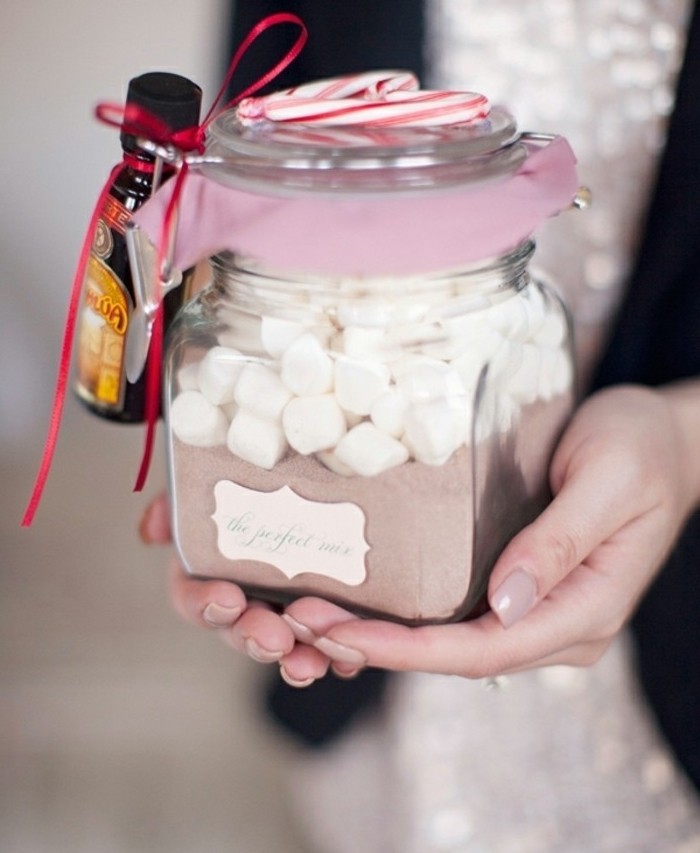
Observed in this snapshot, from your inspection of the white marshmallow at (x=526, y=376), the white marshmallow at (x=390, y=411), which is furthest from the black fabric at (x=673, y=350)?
the white marshmallow at (x=390, y=411)

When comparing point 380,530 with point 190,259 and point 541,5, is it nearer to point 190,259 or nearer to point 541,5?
point 190,259

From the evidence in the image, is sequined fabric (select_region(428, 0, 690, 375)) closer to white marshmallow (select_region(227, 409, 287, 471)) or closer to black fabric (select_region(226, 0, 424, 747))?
black fabric (select_region(226, 0, 424, 747))

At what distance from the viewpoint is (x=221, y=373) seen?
48 centimetres

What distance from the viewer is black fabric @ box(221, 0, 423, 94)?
0.72m

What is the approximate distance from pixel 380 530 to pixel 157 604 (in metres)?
1.05

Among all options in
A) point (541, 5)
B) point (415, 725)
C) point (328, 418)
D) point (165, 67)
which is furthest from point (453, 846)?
point (165, 67)

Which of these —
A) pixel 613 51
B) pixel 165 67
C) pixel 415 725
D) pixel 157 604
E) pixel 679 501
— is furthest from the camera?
pixel 165 67

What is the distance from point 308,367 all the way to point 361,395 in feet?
0.09

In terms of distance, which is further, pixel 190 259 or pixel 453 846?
pixel 453 846

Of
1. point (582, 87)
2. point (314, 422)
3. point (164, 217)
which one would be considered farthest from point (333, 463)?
point (582, 87)

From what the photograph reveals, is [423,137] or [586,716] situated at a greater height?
[423,137]

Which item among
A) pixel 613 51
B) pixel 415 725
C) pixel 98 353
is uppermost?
pixel 613 51

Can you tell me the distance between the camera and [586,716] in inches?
31.8

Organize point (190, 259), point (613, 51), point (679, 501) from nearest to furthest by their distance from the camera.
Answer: point (190, 259) → point (679, 501) → point (613, 51)
